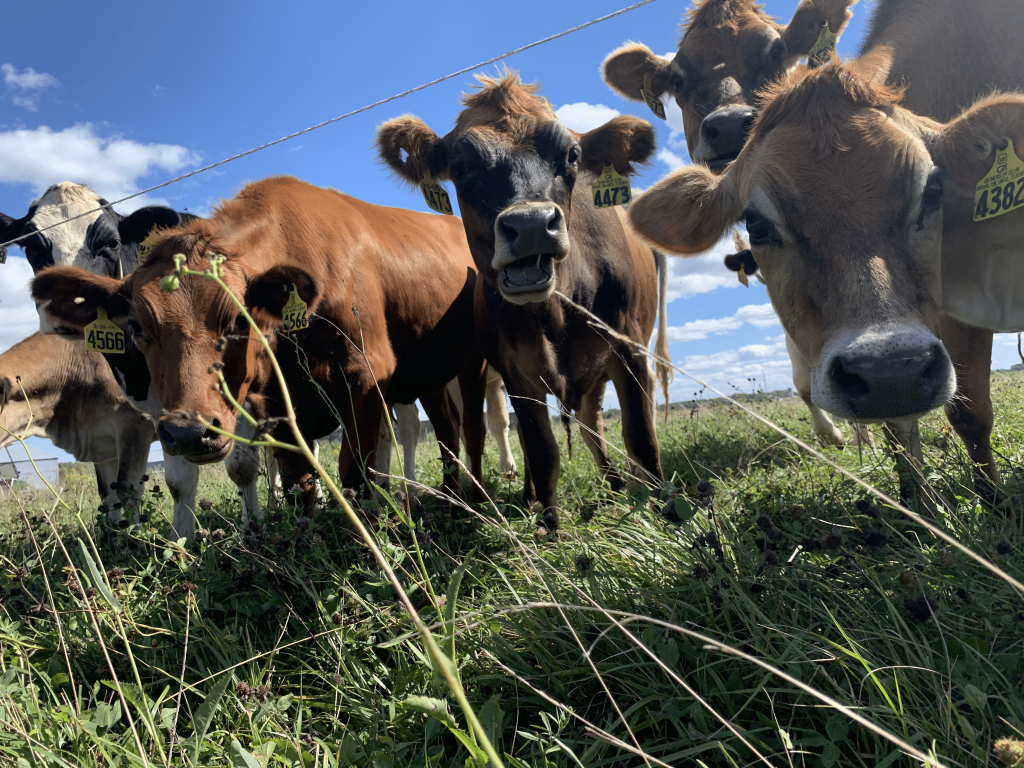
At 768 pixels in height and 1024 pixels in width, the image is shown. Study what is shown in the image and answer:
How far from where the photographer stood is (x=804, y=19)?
5.26m

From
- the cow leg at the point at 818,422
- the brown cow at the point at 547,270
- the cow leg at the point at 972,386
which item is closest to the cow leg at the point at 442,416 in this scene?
the brown cow at the point at 547,270

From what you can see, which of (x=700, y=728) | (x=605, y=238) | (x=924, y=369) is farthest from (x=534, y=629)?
(x=605, y=238)

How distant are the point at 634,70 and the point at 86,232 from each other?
5.29 meters

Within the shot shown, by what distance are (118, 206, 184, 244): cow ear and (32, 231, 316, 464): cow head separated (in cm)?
225

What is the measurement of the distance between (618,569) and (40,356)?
260 inches

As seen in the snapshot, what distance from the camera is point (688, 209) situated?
3318mm

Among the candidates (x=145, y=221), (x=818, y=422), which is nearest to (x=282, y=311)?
(x=145, y=221)

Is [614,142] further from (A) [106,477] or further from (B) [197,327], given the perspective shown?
(A) [106,477]

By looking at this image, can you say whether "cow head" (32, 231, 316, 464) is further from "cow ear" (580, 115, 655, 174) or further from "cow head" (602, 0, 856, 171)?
"cow head" (602, 0, 856, 171)

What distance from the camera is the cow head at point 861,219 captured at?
218 centimetres

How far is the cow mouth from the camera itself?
11.7 ft

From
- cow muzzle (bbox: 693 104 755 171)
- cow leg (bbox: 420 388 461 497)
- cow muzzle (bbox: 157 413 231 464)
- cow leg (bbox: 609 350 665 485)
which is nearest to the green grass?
cow muzzle (bbox: 157 413 231 464)

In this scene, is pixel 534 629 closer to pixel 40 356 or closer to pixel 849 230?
pixel 849 230

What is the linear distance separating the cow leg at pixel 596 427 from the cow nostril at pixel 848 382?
6.84ft
